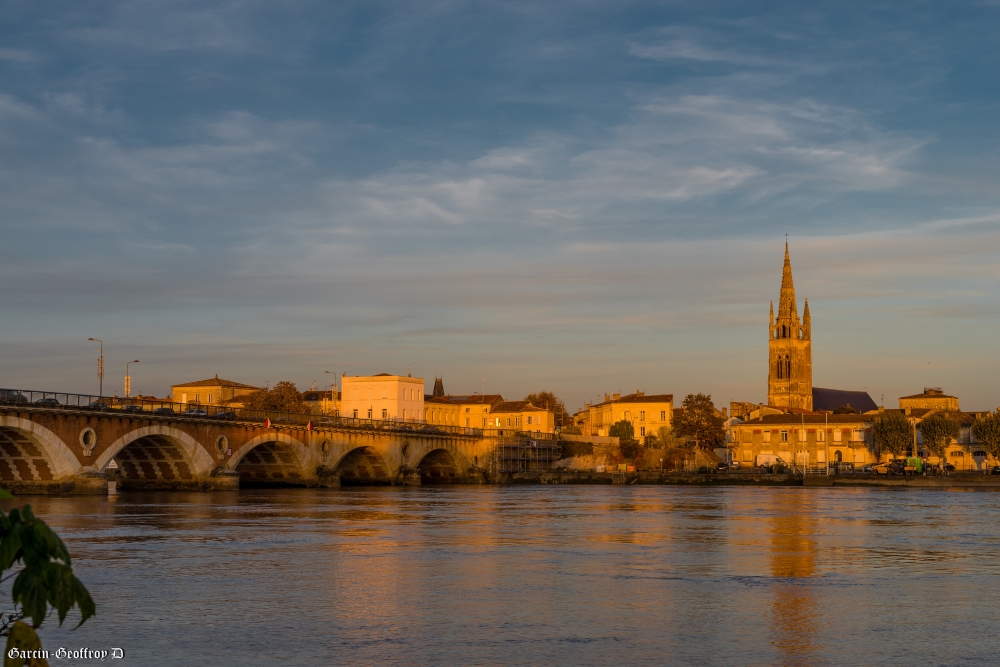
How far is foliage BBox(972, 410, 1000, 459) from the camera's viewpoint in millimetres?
128625

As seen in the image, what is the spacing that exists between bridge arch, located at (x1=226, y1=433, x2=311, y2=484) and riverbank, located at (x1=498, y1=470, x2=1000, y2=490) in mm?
38178

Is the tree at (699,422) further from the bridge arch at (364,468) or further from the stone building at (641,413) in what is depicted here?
the bridge arch at (364,468)

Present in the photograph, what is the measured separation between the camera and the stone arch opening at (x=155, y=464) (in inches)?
3383

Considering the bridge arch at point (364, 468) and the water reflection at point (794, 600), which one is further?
the bridge arch at point (364, 468)

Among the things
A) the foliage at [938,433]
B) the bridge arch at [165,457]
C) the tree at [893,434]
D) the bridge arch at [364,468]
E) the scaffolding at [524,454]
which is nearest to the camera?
the bridge arch at [165,457]

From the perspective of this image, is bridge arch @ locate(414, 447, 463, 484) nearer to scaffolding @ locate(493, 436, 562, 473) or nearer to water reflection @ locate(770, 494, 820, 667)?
scaffolding @ locate(493, 436, 562, 473)

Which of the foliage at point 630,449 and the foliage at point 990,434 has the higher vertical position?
the foliage at point 990,434

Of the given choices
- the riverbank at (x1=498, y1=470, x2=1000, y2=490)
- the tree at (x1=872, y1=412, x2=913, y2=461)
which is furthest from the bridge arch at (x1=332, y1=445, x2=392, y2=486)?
the tree at (x1=872, y1=412, x2=913, y2=461)

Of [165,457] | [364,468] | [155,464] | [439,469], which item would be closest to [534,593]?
[165,457]

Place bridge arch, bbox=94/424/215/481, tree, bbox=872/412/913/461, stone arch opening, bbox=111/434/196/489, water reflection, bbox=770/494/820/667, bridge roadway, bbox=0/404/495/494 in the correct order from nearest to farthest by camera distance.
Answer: water reflection, bbox=770/494/820/667 → bridge roadway, bbox=0/404/495/494 → bridge arch, bbox=94/424/215/481 → stone arch opening, bbox=111/434/196/489 → tree, bbox=872/412/913/461

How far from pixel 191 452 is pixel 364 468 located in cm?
3961

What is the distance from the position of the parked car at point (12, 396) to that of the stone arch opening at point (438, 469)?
72.3 m

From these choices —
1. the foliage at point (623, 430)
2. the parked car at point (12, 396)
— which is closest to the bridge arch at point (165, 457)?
the parked car at point (12, 396)

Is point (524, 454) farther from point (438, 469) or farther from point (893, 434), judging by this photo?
point (893, 434)
